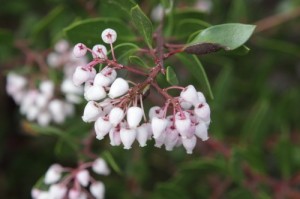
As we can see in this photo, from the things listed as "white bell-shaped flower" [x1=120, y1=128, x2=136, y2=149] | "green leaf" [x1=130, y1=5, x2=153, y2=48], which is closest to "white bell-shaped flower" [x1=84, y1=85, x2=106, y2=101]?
"white bell-shaped flower" [x1=120, y1=128, x2=136, y2=149]

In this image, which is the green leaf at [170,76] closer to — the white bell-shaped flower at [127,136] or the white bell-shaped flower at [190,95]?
the white bell-shaped flower at [190,95]

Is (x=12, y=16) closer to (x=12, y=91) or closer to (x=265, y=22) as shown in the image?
(x=12, y=91)

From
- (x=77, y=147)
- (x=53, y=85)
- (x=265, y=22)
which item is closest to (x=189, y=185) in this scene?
(x=77, y=147)

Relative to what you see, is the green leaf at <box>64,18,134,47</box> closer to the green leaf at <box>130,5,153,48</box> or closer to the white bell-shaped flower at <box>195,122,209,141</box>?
the green leaf at <box>130,5,153,48</box>

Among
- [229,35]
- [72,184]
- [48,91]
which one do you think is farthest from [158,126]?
[48,91]

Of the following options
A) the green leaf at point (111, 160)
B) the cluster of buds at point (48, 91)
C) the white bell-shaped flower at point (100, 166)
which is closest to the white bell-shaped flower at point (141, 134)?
the green leaf at point (111, 160)

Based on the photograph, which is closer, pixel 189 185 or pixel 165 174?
pixel 189 185

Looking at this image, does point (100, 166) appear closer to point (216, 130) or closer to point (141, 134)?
point (141, 134)
